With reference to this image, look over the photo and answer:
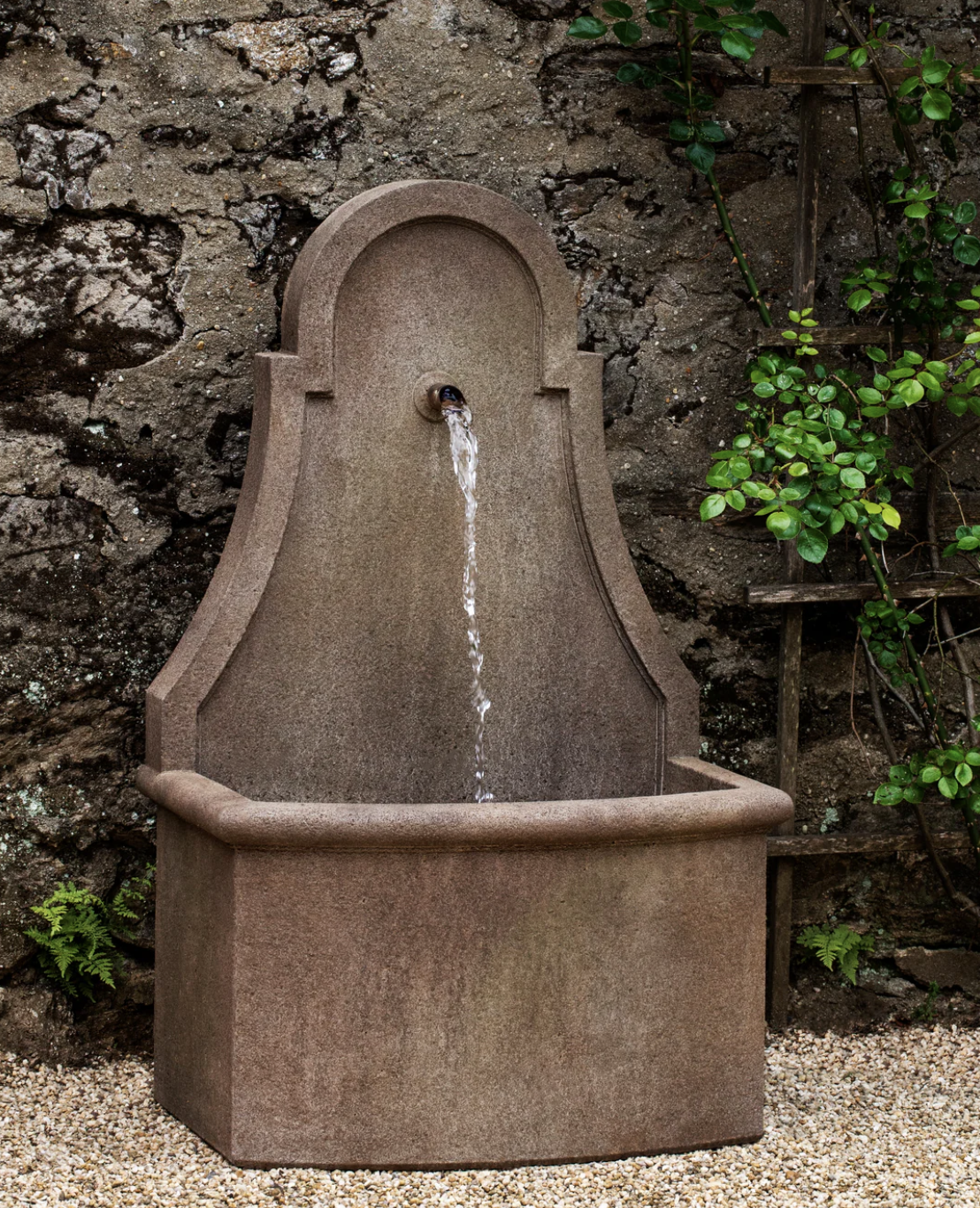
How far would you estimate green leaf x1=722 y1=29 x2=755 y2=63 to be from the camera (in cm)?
321

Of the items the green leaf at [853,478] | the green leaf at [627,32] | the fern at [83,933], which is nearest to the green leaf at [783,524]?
the green leaf at [853,478]

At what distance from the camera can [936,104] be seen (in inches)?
126

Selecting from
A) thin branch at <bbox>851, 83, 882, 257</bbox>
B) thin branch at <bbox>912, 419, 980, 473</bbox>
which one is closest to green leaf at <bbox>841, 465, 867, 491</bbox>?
thin branch at <bbox>912, 419, 980, 473</bbox>

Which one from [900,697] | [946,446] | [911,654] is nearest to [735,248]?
[946,446]

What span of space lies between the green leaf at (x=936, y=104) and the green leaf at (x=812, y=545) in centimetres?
91

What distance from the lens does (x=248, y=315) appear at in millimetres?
3287

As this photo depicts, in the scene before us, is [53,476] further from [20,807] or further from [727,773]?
[727,773]

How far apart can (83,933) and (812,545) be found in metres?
1.70

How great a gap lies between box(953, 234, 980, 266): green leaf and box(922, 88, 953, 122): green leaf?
0.26m

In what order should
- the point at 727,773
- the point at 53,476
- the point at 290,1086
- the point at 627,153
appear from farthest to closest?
the point at 627,153 < the point at 53,476 < the point at 727,773 < the point at 290,1086

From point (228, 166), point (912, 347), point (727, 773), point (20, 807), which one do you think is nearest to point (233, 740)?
point (20, 807)

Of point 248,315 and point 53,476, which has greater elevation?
point 248,315

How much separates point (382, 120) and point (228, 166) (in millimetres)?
355

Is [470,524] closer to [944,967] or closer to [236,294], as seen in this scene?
[236,294]
